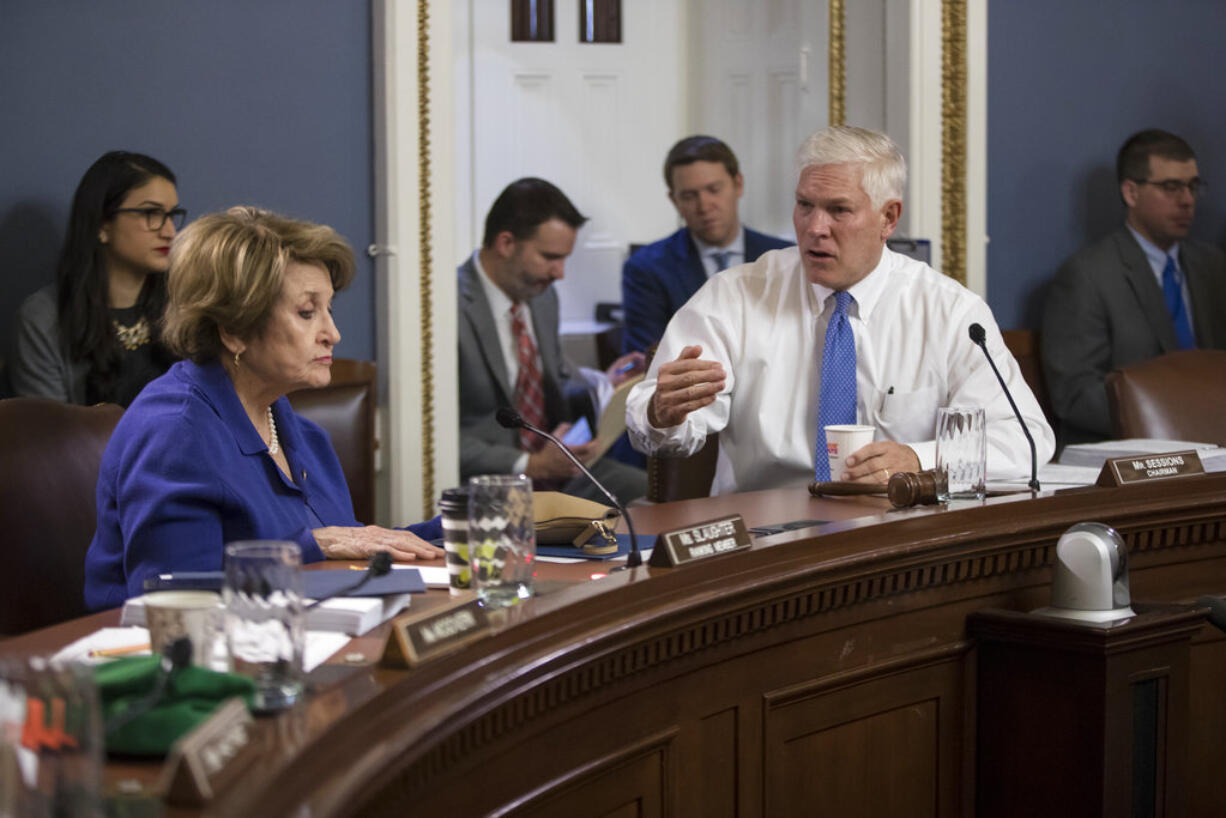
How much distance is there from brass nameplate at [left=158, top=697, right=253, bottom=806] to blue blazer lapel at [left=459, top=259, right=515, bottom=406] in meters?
3.38

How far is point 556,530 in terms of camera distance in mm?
1800

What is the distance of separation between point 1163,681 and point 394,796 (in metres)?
1.17

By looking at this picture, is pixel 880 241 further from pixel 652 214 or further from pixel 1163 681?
pixel 652 214

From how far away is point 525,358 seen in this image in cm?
456

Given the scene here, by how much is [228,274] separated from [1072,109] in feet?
11.0

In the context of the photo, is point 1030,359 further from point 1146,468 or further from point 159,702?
point 159,702

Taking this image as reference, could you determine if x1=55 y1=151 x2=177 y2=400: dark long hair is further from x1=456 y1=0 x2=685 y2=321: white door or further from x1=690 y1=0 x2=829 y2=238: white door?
x1=690 y1=0 x2=829 y2=238: white door

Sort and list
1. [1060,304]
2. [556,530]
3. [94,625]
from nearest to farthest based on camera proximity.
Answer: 1. [94,625]
2. [556,530]
3. [1060,304]

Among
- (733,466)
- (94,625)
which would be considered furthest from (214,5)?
(94,625)

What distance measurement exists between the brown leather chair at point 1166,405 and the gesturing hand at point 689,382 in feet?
3.53

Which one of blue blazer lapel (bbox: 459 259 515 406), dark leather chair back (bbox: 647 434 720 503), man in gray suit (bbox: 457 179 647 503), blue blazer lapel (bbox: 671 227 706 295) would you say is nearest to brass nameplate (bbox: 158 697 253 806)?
dark leather chair back (bbox: 647 434 720 503)

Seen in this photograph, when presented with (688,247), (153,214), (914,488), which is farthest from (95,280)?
(688,247)

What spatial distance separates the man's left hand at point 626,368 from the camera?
14.6 ft

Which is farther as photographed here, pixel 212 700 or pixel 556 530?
pixel 556 530
